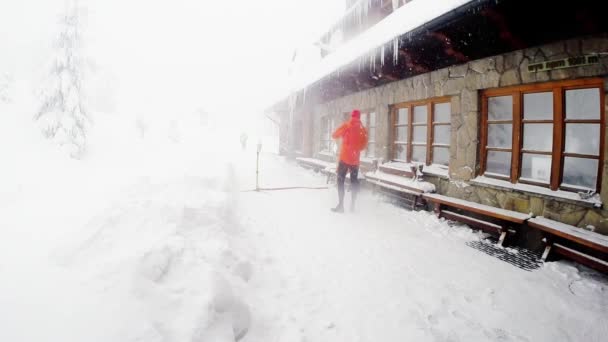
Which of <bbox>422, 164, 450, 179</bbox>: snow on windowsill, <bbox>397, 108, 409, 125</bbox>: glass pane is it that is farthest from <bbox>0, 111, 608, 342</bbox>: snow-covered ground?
<bbox>397, 108, 409, 125</bbox>: glass pane

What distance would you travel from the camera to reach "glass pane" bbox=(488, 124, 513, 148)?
196 inches

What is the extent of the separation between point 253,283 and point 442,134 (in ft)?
17.2

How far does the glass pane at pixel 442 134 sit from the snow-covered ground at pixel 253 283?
2.25 metres

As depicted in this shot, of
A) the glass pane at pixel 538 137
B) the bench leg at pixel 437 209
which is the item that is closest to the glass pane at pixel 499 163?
the glass pane at pixel 538 137

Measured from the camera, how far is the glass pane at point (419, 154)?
682 cm

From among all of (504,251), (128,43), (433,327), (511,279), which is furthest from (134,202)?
(128,43)

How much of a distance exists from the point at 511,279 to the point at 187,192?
471 cm

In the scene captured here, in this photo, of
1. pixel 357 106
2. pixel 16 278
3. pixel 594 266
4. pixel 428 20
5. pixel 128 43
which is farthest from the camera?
pixel 128 43

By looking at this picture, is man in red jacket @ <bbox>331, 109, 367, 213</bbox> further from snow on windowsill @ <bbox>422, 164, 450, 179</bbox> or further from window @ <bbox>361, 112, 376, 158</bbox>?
window @ <bbox>361, 112, 376, 158</bbox>

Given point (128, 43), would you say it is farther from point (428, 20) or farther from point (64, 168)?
point (428, 20)

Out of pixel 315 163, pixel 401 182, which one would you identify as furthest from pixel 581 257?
pixel 315 163

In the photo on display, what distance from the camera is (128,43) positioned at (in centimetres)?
8106

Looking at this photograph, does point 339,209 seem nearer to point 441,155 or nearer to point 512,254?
point 441,155

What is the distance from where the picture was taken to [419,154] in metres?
6.96
